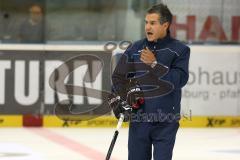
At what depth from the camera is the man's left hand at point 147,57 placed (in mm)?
4121

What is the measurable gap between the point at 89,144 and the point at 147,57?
5.19 m

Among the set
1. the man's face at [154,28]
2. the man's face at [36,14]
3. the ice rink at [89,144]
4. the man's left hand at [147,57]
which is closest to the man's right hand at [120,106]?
the man's left hand at [147,57]

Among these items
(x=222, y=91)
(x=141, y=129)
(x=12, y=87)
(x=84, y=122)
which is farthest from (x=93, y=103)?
(x=141, y=129)

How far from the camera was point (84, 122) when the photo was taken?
1131 cm

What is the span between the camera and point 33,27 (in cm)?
1141

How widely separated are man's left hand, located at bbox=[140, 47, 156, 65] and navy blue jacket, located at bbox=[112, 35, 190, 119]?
0.06 metres

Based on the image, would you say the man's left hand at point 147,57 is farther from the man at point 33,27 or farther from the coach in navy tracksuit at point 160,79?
the man at point 33,27

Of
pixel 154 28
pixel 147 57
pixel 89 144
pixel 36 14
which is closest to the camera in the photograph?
pixel 147 57

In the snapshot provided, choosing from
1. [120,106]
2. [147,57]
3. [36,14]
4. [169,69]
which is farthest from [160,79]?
[36,14]

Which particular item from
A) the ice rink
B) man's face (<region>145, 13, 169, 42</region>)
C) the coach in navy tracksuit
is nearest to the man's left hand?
the coach in navy tracksuit

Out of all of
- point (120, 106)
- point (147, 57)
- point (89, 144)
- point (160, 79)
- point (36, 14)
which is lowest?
point (89, 144)

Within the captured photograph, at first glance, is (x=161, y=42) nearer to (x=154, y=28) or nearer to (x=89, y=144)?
(x=154, y=28)

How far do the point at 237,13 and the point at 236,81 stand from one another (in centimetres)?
116

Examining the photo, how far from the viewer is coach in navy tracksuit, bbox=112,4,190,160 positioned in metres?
4.21
